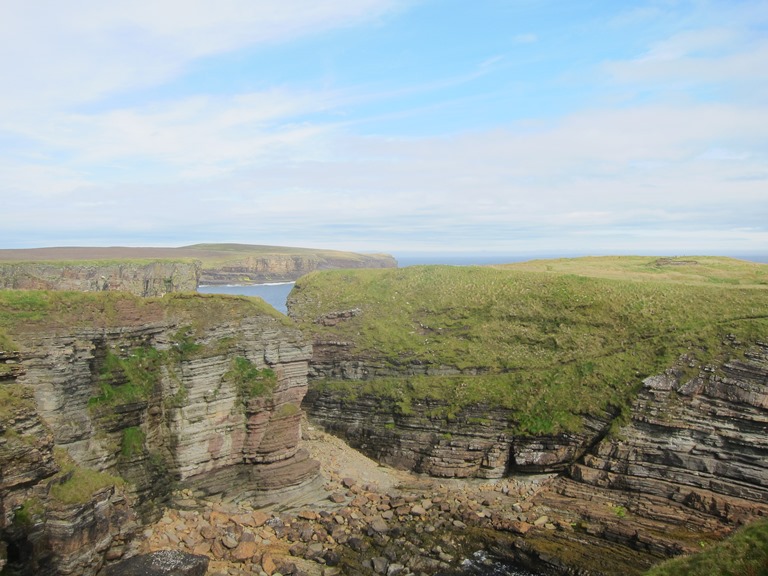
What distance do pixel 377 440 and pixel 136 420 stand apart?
740 inches

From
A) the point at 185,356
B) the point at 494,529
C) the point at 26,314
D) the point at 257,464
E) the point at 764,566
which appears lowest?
the point at 494,529

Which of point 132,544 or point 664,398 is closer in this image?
point 132,544

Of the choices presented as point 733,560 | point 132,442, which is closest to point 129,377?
point 132,442

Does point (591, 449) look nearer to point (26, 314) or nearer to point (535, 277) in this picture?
point (535, 277)

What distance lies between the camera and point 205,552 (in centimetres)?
2789

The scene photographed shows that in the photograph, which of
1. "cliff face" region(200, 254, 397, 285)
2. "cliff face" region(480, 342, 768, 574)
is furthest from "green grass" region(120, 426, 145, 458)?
"cliff face" region(200, 254, 397, 285)

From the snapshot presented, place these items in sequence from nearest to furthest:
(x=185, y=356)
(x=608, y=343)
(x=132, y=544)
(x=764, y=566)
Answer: (x=764, y=566) → (x=132, y=544) → (x=185, y=356) → (x=608, y=343)

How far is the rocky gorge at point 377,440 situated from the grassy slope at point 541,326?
0.78ft

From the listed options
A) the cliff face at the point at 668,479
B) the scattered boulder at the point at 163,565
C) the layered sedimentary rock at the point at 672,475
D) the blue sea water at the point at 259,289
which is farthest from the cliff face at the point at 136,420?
the blue sea water at the point at 259,289

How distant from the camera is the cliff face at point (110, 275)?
60062 mm

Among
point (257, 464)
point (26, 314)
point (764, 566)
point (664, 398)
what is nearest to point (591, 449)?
point (664, 398)

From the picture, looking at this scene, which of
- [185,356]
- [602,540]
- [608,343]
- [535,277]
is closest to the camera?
[602,540]

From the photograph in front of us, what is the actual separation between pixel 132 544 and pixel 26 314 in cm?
1274

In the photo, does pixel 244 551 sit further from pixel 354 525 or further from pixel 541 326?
pixel 541 326
